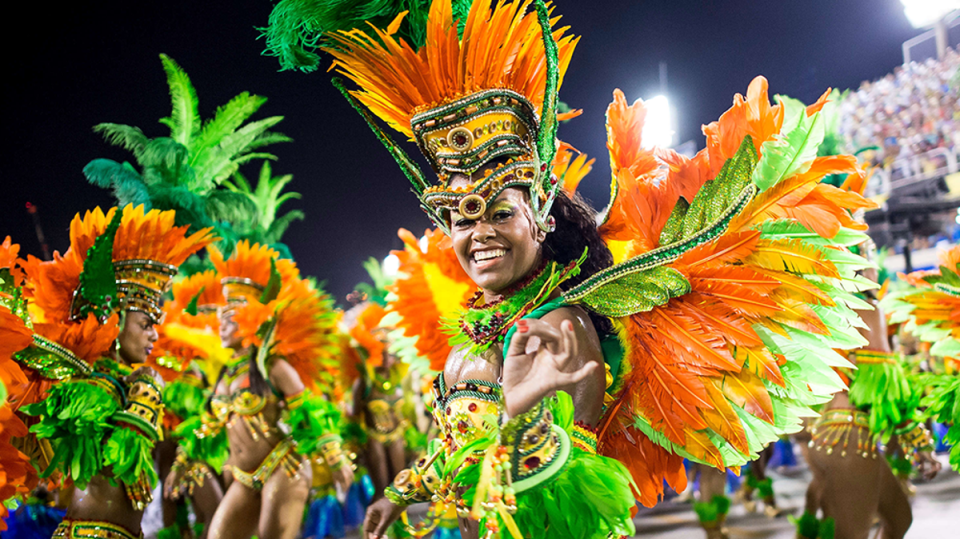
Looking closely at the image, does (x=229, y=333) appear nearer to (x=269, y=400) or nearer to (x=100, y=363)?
(x=269, y=400)

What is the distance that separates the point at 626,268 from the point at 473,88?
70cm

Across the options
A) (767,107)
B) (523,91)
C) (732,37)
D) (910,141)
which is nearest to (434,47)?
(523,91)

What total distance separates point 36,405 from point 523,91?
2889 mm

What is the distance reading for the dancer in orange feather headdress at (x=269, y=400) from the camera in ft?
14.1

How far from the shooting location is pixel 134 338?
3.57m

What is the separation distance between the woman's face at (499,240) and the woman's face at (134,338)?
101 inches

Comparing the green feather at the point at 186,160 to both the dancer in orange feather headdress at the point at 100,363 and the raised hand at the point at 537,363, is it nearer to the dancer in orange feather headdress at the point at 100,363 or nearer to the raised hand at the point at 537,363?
the dancer in orange feather headdress at the point at 100,363

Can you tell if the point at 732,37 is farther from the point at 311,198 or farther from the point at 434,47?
the point at 311,198

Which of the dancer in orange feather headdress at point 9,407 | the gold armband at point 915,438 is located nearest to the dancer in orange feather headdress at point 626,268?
the dancer in orange feather headdress at point 9,407

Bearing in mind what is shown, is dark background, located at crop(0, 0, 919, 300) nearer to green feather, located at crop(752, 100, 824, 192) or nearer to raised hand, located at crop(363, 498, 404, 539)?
green feather, located at crop(752, 100, 824, 192)

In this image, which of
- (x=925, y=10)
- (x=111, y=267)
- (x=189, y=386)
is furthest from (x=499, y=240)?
(x=925, y=10)

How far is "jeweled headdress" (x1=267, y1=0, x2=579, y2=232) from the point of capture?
1.84 meters

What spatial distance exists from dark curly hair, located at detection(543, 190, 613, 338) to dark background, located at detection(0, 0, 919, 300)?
2.52 m

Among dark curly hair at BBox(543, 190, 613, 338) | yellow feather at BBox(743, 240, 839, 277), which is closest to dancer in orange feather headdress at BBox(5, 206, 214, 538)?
dark curly hair at BBox(543, 190, 613, 338)
